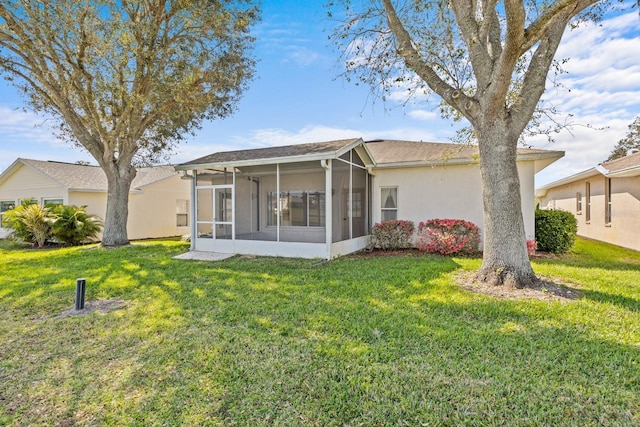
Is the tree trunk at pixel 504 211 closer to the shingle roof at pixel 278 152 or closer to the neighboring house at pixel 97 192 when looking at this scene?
the shingle roof at pixel 278 152

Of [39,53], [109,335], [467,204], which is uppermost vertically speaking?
[39,53]

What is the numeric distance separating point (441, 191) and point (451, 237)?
2027 mm

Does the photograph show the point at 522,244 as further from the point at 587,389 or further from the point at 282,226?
the point at 282,226

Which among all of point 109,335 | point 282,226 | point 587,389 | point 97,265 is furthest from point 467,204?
point 97,265

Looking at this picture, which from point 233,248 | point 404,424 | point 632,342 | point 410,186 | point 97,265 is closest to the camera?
point 404,424

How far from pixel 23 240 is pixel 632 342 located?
19.6m

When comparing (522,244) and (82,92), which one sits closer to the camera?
(522,244)

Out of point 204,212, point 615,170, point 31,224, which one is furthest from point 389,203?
point 31,224

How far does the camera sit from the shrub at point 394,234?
454 inches

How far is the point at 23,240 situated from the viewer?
14.2 m

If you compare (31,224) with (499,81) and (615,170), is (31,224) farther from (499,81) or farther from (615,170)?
(615,170)

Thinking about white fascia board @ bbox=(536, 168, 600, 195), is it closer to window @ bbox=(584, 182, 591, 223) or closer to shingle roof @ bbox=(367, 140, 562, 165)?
window @ bbox=(584, 182, 591, 223)

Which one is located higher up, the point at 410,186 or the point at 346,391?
the point at 410,186

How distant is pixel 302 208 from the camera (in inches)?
519
